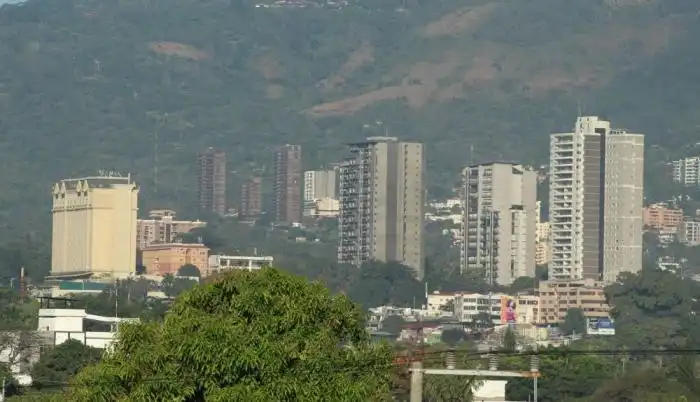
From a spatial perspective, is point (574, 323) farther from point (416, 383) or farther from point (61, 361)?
point (416, 383)

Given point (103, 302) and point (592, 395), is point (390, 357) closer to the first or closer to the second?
point (592, 395)

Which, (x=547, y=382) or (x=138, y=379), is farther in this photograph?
(x=547, y=382)

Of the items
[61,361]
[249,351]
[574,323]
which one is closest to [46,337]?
[61,361]

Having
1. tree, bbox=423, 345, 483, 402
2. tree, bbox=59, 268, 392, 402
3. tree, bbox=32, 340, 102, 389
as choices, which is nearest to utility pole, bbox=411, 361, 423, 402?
tree, bbox=59, 268, 392, 402

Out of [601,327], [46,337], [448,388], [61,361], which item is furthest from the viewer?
[601,327]

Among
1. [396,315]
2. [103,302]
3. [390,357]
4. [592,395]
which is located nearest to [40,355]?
[592,395]

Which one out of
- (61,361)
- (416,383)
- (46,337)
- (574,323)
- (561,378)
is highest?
(416,383)

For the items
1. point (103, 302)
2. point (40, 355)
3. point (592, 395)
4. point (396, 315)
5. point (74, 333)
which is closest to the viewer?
point (40, 355)

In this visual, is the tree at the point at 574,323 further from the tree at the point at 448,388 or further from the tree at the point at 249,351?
the tree at the point at 249,351
